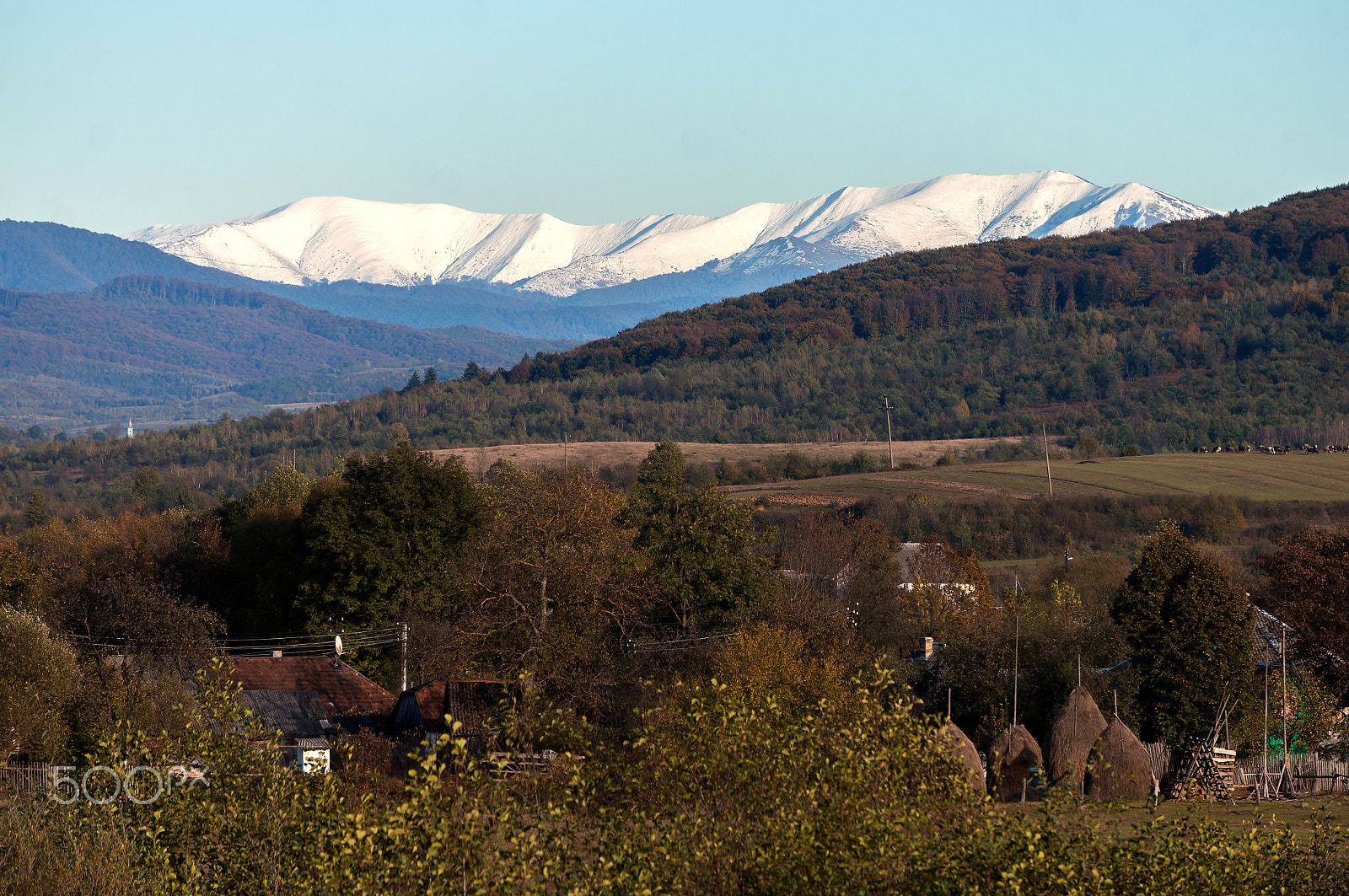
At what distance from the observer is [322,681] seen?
41.5 metres

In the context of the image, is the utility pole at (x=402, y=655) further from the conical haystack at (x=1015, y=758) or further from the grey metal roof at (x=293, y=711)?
the conical haystack at (x=1015, y=758)

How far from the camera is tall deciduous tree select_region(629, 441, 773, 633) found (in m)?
41.5

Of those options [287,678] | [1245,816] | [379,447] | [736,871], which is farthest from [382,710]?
[379,447]

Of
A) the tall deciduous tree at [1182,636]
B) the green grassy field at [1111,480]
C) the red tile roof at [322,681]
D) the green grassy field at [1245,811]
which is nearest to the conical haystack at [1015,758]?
the green grassy field at [1245,811]

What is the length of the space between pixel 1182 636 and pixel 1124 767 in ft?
21.1

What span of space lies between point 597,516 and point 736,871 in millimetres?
28843

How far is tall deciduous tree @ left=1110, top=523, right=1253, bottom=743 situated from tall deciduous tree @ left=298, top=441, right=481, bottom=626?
23.8 m

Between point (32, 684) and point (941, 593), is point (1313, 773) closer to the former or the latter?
point (941, 593)

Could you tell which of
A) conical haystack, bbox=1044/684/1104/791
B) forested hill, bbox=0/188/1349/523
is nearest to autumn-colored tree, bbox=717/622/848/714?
conical haystack, bbox=1044/684/1104/791

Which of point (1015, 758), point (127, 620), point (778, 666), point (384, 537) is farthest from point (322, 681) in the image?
point (1015, 758)

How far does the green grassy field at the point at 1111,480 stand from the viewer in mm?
93812

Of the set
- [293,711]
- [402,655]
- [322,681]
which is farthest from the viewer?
[402,655]

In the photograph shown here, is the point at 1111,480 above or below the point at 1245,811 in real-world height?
above

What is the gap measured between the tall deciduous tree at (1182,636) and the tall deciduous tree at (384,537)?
2384 centimetres
